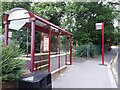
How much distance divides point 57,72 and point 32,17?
14.0ft

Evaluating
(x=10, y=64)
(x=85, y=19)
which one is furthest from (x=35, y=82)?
(x=85, y=19)

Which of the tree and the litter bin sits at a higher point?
the tree

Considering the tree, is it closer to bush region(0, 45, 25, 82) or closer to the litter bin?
bush region(0, 45, 25, 82)

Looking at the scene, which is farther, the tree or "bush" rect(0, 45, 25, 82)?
the tree

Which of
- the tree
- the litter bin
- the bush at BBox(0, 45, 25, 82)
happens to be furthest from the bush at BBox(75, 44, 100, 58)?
the litter bin

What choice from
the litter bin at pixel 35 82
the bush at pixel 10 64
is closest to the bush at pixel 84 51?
the bush at pixel 10 64

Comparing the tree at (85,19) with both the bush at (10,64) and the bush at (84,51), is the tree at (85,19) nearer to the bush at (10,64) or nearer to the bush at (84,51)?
the bush at (84,51)

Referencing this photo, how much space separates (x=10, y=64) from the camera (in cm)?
484

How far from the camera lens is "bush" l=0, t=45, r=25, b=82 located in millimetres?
4671

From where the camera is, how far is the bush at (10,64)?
4671 millimetres

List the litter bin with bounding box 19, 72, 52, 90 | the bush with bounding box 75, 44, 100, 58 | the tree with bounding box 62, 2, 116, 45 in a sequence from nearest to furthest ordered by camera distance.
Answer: the litter bin with bounding box 19, 72, 52, 90 → the bush with bounding box 75, 44, 100, 58 → the tree with bounding box 62, 2, 116, 45

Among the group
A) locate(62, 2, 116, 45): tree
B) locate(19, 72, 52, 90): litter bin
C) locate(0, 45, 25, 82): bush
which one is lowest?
locate(19, 72, 52, 90): litter bin

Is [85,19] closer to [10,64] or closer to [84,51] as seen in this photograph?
[84,51]

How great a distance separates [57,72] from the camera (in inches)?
377
